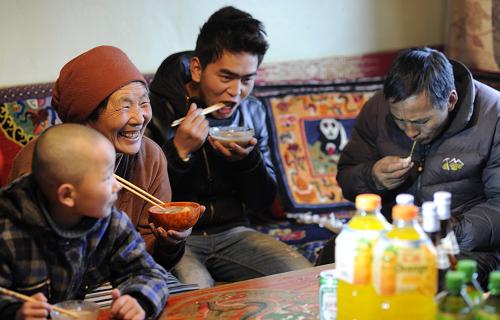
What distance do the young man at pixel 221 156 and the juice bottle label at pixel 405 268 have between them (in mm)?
1206

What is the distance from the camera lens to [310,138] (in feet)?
12.7

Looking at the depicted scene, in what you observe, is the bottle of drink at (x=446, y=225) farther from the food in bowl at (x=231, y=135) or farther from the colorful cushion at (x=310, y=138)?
the colorful cushion at (x=310, y=138)

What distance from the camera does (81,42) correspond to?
3.60 m

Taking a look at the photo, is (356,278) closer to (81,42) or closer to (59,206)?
(59,206)

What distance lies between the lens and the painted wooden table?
6.61 ft

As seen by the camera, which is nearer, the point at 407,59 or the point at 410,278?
the point at 410,278

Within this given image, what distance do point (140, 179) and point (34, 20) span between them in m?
1.33

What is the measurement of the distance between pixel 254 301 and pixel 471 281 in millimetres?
617

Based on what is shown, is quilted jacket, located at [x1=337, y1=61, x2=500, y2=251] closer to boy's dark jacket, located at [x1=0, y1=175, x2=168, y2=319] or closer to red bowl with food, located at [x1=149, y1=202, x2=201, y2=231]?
red bowl with food, located at [x1=149, y1=202, x2=201, y2=231]

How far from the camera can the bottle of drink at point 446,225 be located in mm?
1827

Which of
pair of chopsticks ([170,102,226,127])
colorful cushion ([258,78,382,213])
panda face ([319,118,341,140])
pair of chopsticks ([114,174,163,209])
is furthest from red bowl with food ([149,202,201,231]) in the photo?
panda face ([319,118,341,140])

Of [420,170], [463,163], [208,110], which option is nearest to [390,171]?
[420,170]

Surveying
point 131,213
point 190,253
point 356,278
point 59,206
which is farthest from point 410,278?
point 190,253

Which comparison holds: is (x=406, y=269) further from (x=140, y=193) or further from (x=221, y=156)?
(x=221, y=156)
